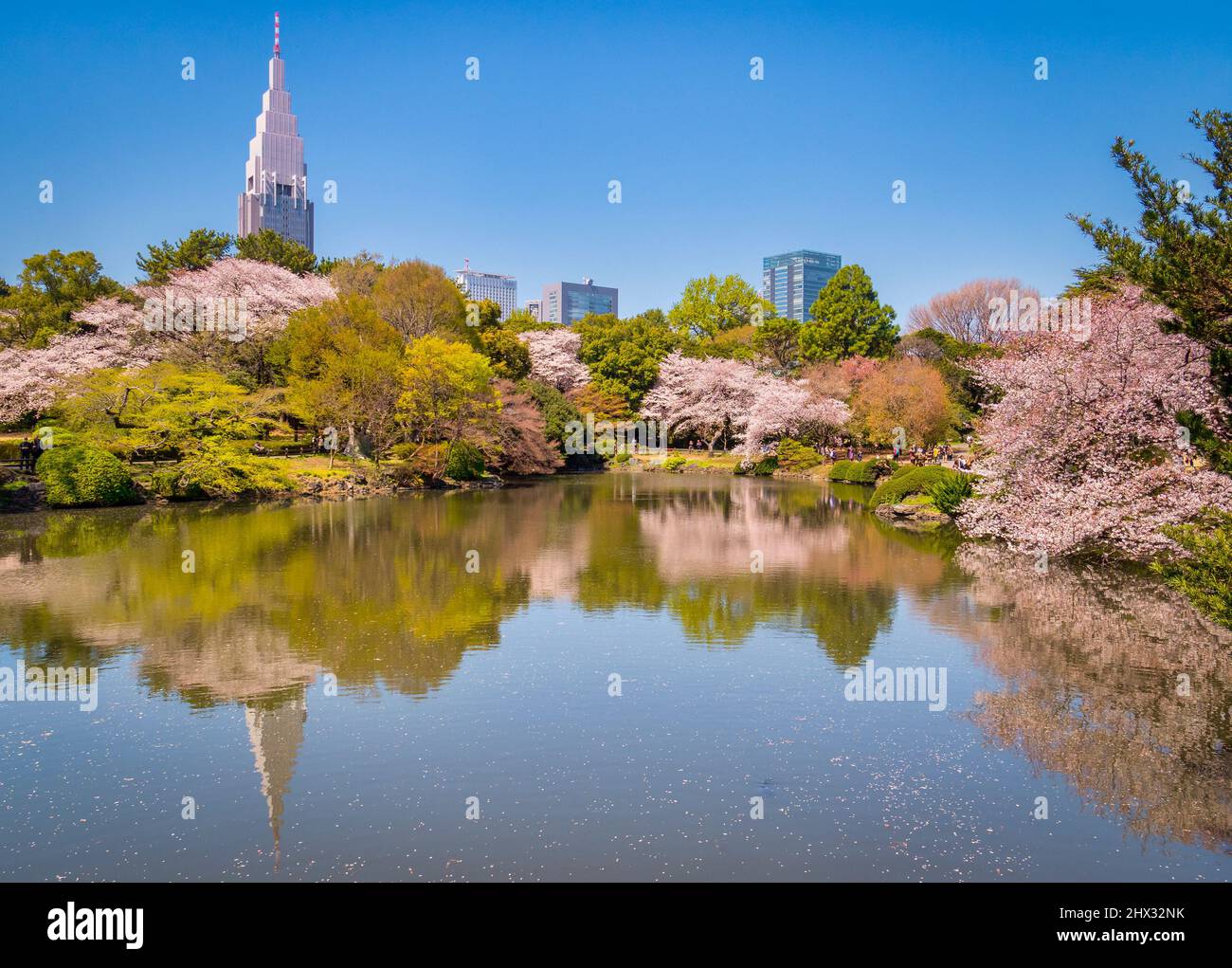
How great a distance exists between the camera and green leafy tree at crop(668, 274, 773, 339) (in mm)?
68688

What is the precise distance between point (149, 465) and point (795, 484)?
86.7ft

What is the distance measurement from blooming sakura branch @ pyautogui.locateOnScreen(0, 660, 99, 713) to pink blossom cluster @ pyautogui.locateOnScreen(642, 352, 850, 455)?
39.4 metres

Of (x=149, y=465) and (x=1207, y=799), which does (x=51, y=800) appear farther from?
(x=149, y=465)

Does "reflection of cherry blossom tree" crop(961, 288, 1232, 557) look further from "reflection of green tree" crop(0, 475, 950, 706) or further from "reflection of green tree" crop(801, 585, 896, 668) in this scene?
"reflection of green tree" crop(801, 585, 896, 668)

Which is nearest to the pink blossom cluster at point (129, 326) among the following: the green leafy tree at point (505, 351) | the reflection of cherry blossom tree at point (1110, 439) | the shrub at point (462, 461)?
the green leafy tree at point (505, 351)

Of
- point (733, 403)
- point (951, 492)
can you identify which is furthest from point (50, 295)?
point (951, 492)

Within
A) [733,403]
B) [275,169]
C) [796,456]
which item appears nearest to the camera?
[796,456]

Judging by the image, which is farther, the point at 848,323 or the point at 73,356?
the point at 848,323

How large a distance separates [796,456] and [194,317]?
30000 millimetres

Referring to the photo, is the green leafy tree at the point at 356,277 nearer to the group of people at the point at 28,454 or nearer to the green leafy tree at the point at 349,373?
the green leafy tree at the point at 349,373

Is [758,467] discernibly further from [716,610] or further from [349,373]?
[716,610]

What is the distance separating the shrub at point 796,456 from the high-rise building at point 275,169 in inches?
4645

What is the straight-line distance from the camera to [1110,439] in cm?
1565

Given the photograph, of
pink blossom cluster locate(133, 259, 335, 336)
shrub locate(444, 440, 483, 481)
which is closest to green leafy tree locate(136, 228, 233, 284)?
pink blossom cluster locate(133, 259, 335, 336)
